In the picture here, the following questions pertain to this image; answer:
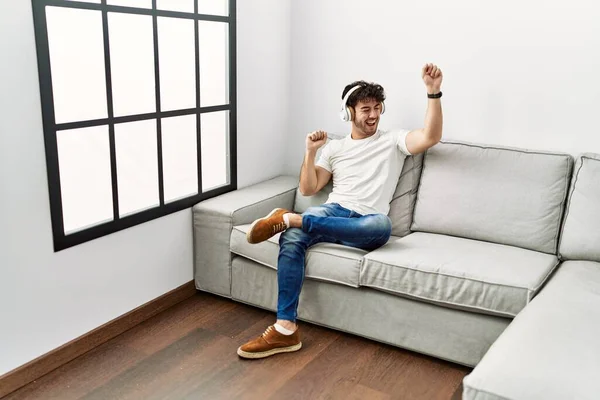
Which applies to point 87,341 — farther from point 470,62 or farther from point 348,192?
point 470,62

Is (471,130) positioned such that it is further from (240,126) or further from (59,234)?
(59,234)

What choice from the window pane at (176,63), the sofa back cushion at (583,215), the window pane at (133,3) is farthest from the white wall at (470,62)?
the window pane at (133,3)

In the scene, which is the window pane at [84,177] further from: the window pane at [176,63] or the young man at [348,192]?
the young man at [348,192]

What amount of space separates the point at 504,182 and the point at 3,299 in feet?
6.87

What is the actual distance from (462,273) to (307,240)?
0.66m

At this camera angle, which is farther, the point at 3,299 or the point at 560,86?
the point at 560,86

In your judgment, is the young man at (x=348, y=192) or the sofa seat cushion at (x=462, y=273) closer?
the sofa seat cushion at (x=462, y=273)

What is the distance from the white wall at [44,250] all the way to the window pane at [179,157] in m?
0.12

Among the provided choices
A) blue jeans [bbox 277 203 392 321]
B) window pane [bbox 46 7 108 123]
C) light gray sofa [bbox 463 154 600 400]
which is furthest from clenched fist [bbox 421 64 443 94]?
window pane [bbox 46 7 108 123]

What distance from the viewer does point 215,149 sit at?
318 centimetres

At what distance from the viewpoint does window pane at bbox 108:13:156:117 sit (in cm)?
249

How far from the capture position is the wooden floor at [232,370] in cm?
223

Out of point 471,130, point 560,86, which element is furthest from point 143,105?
point 560,86

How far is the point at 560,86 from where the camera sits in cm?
279
